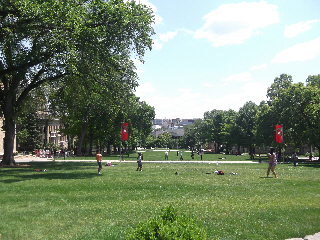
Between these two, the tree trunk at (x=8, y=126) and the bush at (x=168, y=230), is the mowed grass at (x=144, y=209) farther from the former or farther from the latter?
the tree trunk at (x=8, y=126)

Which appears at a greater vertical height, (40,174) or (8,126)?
(8,126)

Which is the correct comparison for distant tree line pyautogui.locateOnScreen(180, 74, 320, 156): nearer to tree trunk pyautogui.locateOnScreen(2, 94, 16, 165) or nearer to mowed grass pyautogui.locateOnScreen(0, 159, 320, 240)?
mowed grass pyautogui.locateOnScreen(0, 159, 320, 240)

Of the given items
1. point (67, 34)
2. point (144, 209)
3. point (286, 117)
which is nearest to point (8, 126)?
point (67, 34)

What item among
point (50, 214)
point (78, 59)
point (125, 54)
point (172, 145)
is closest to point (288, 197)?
point (50, 214)

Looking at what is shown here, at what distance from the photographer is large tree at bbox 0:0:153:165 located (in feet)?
75.8

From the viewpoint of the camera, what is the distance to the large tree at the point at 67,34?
75.8ft

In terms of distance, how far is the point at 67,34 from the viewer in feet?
78.0

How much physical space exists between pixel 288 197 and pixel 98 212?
7.76m

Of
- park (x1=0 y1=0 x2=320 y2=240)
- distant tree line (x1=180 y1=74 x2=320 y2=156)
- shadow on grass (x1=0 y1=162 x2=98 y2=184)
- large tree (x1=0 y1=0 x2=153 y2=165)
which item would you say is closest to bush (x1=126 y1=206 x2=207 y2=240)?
park (x1=0 y1=0 x2=320 y2=240)

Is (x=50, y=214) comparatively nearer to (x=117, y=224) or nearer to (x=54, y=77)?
(x=117, y=224)

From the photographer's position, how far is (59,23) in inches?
920

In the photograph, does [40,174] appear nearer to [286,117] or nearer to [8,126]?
[8,126]

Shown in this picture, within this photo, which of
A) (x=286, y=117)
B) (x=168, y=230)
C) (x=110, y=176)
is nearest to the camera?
(x=168, y=230)

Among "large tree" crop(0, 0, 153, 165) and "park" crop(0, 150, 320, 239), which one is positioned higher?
"large tree" crop(0, 0, 153, 165)
